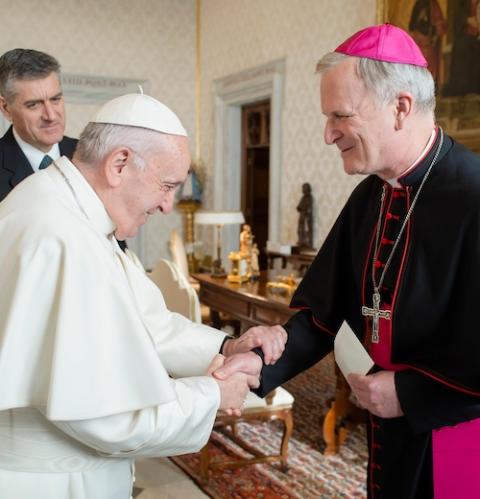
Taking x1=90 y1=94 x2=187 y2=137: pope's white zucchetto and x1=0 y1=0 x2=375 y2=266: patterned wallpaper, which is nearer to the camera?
x1=90 y1=94 x2=187 y2=137: pope's white zucchetto

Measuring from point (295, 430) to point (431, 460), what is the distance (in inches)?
106

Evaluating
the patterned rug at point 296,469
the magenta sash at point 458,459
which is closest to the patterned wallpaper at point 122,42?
the patterned rug at point 296,469

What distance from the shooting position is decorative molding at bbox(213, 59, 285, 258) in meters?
7.66

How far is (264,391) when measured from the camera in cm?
198

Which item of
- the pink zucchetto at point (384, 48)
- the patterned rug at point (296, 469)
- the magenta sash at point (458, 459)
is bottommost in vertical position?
the patterned rug at point (296, 469)

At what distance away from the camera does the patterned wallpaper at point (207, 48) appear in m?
6.85

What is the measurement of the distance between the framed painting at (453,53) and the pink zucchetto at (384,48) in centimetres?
364

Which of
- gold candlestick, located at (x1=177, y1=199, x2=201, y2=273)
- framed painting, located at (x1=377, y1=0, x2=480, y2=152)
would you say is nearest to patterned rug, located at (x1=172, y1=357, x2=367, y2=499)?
framed painting, located at (x1=377, y1=0, x2=480, y2=152)

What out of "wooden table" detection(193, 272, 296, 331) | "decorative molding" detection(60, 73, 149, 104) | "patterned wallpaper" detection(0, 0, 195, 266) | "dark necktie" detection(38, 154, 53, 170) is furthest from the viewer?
"decorative molding" detection(60, 73, 149, 104)

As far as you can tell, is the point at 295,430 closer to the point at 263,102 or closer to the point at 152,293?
the point at 152,293

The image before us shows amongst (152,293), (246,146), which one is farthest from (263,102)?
(152,293)

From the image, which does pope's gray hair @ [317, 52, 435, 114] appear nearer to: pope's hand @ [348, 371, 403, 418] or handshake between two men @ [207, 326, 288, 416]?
pope's hand @ [348, 371, 403, 418]

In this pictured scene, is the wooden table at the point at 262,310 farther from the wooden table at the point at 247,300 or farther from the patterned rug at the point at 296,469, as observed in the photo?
the patterned rug at the point at 296,469

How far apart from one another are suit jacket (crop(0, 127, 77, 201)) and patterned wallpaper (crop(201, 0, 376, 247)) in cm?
410
